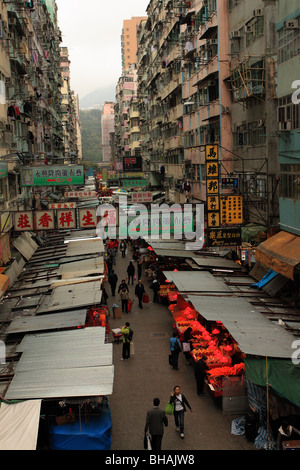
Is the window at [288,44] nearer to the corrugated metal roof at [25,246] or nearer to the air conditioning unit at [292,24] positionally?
the air conditioning unit at [292,24]

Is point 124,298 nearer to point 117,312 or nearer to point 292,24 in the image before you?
point 117,312

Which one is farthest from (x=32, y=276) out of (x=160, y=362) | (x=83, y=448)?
(x=83, y=448)

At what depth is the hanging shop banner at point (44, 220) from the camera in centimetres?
2067

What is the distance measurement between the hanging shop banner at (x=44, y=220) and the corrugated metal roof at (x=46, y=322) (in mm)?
7041

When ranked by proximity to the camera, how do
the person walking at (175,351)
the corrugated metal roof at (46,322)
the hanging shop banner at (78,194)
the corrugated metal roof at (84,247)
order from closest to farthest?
1. the corrugated metal roof at (46,322)
2. the person walking at (175,351)
3. the corrugated metal roof at (84,247)
4. the hanging shop banner at (78,194)

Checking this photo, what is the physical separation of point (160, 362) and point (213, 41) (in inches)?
720

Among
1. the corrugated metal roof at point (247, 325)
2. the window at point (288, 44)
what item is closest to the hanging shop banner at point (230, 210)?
the corrugated metal roof at point (247, 325)

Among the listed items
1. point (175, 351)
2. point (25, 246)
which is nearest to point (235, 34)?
point (25, 246)

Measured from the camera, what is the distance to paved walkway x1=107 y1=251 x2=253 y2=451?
10.8m

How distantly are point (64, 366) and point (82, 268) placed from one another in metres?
9.81

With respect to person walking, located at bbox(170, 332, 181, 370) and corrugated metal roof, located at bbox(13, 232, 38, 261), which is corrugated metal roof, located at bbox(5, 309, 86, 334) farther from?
corrugated metal roof, located at bbox(13, 232, 38, 261)

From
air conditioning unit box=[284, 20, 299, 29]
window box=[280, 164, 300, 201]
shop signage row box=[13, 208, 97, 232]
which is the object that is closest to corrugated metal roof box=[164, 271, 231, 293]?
window box=[280, 164, 300, 201]

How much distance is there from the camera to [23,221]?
20688mm

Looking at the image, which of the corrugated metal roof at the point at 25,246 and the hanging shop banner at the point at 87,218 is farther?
the corrugated metal roof at the point at 25,246
